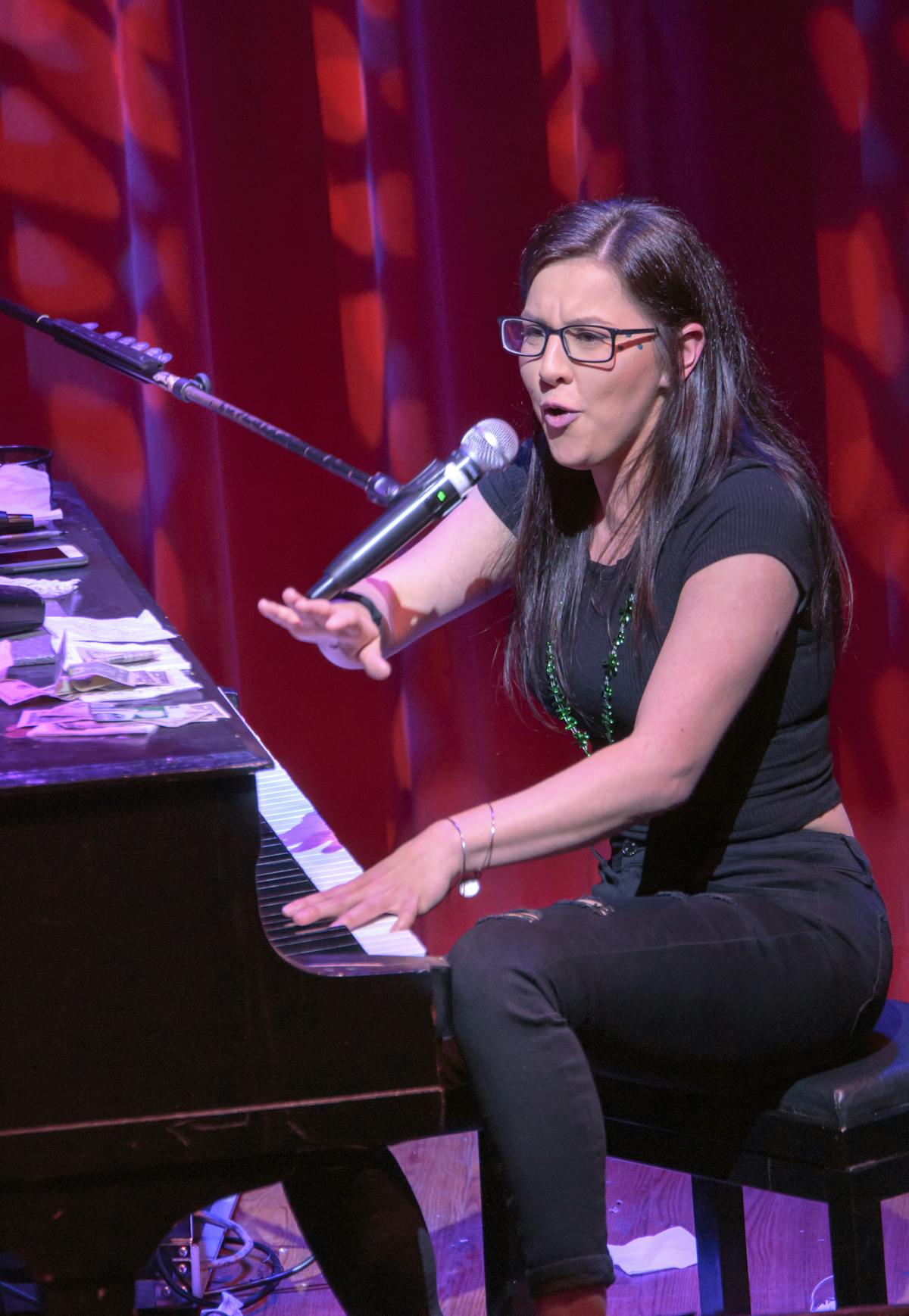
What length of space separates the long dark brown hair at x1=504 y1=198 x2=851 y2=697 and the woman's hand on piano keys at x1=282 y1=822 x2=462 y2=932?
412mm

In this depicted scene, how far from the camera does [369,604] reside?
1.75 m

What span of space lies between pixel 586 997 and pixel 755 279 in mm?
1789

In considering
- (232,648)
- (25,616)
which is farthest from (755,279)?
(25,616)

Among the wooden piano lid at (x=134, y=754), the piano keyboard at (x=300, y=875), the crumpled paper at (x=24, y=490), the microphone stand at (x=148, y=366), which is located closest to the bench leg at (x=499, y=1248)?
the piano keyboard at (x=300, y=875)

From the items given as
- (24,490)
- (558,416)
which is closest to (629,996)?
(558,416)

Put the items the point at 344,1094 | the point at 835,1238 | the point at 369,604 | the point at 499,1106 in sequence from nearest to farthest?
the point at 344,1094
the point at 499,1106
the point at 835,1238
the point at 369,604

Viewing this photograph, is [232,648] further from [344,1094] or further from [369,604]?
[344,1094]

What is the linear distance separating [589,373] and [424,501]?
13.8 inches

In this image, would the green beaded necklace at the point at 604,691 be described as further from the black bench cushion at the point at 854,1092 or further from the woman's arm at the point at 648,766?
the black bench cushion at the point at 854,1092

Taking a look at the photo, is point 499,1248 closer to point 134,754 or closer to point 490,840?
point 490,840

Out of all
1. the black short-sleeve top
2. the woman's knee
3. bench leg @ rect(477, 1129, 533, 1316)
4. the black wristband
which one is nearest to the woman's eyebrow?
the black short-sleeve top

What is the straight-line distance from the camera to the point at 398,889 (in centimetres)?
131

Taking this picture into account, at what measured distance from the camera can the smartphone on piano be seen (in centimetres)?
196

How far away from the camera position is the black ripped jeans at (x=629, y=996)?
4.24 feet
